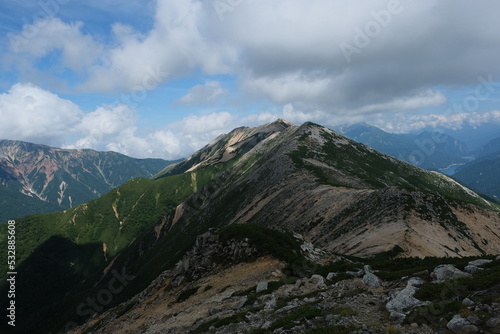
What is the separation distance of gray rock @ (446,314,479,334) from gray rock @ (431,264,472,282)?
19.0 ft

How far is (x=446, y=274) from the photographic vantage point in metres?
18.0

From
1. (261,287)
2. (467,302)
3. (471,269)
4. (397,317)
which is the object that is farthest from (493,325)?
(261,287)

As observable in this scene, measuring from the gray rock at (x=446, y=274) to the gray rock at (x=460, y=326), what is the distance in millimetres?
5785

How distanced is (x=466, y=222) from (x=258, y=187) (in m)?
83.0

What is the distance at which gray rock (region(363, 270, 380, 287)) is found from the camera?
2014 centimetres

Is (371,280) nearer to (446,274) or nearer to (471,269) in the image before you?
(446,274)

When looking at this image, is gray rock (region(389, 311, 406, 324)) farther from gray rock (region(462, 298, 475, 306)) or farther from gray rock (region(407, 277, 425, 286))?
gray rock (region(407, 277, 425, 286))

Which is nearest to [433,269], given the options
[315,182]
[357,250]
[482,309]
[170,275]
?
[482,309]

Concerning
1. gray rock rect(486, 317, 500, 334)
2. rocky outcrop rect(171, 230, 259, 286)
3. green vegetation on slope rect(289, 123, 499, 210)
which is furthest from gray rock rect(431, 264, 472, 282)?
green vegetation on slope rect(289, 123, 499, 210)

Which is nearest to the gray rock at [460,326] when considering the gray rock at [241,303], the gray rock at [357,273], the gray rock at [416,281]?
the gray rock at [416,281]

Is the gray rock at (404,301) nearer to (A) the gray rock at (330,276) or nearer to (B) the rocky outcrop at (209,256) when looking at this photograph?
(A) the gray rock at (330,276)

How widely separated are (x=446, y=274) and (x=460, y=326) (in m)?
6.80

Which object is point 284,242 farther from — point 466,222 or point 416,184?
point 416,184

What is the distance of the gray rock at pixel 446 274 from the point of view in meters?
17.4
